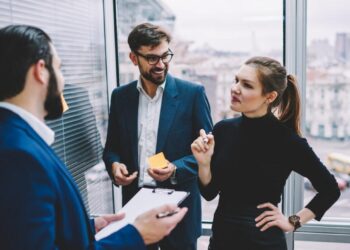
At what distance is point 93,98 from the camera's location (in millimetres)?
2273

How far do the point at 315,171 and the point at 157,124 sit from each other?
0.83 metres

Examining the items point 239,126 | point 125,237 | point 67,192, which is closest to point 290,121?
point 239,126

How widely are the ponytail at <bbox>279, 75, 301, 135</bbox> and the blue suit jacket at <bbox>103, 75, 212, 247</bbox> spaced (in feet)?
1.41

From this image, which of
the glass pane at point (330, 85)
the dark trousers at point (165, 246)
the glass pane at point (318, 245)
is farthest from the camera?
the glass pane at point (318, 245)

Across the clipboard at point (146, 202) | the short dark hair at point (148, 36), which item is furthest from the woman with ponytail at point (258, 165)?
the short dark hair at point (148, 36)

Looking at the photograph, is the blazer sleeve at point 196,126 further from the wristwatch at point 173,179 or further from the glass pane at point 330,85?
the glass pane at point 330,85


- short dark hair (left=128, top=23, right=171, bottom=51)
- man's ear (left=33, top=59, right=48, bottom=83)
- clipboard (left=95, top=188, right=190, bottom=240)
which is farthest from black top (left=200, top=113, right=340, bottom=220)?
man's ear (left=33, top=59, right=48, bottom=83)

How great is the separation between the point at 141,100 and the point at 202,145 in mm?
592

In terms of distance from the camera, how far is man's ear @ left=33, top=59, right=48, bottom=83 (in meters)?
0.88

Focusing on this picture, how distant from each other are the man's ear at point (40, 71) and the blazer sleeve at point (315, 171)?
1015 mm

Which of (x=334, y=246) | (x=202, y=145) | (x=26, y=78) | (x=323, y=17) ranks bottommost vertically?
(x=334, y=246)

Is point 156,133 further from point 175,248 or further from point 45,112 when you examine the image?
point 45,112

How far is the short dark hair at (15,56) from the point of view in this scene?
33.5 inches

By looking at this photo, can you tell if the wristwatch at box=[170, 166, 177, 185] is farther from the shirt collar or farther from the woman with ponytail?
the shirt collar
